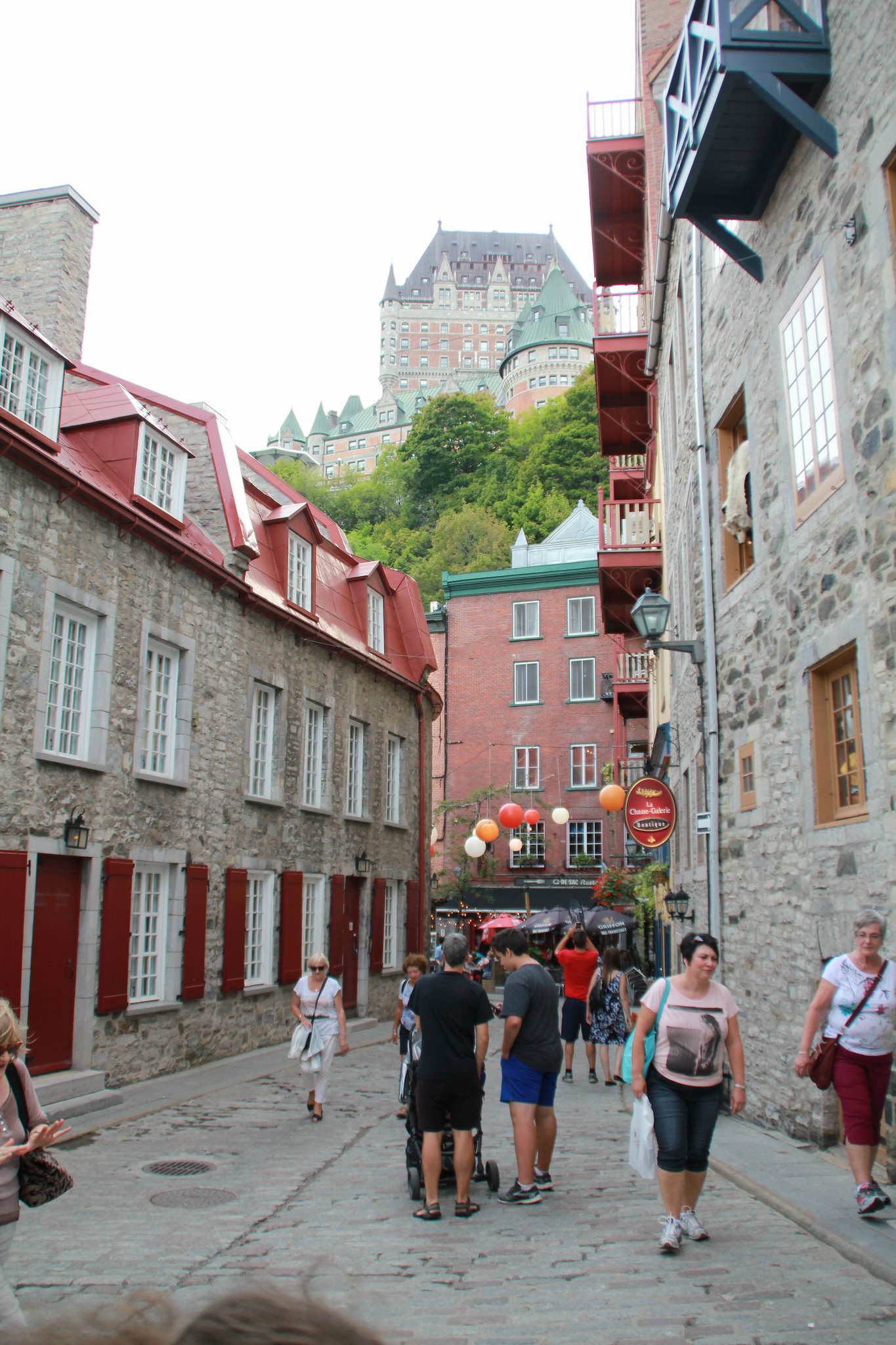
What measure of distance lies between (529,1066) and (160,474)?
924 cm

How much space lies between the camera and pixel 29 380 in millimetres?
10672

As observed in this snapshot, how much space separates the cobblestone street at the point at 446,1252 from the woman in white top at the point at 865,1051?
1.59 ft

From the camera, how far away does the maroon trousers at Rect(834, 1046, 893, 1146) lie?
217 inches

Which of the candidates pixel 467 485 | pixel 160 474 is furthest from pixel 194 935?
pixel 467 485

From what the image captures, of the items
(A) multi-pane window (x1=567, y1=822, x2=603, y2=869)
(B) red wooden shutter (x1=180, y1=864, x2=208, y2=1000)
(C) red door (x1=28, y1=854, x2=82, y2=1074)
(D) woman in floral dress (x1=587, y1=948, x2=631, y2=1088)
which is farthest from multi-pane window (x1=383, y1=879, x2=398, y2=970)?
(A) multi-pane window (x1=567, y1=822, x2=603, y2=869)

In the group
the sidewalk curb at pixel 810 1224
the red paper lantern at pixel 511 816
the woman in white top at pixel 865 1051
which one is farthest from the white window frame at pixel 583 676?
the woman in white top at pixel 865 1051

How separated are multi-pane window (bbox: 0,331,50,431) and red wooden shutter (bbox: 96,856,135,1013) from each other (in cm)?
471

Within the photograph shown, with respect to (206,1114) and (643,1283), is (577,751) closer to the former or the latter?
(206,1114)

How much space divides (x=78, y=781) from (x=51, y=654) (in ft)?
4.39

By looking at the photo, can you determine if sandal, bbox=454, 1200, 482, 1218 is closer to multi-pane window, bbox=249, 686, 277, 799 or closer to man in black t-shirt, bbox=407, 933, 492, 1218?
man in black t-shirt, bbox=407, 933, 492, 1218

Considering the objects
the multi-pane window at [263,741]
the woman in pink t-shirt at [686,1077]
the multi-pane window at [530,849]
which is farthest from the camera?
the multi-pane window at [530,849]

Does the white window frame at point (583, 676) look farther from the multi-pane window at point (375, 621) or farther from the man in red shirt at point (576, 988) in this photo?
the man in red shirt at point (576, 988)

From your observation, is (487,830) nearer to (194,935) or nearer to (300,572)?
(300,572)

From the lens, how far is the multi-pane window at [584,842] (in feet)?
103
